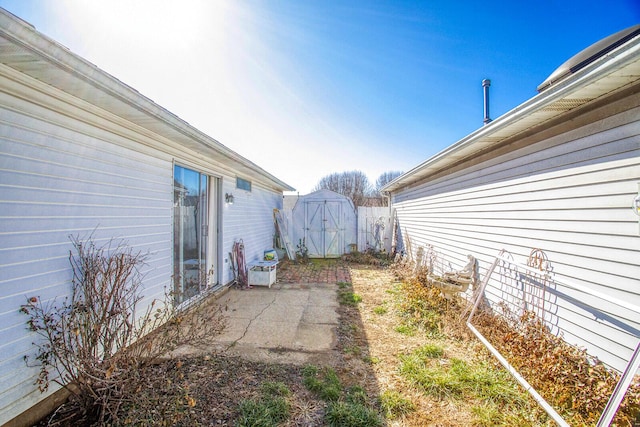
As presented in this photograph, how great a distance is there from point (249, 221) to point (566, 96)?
645cm

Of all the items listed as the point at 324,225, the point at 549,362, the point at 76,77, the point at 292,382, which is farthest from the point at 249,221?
the point at 549,362

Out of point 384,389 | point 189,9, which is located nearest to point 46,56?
point 189,9

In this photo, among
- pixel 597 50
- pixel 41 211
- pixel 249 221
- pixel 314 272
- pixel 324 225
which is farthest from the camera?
pixel 324 225

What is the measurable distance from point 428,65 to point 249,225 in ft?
19.0

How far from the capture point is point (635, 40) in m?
1.68

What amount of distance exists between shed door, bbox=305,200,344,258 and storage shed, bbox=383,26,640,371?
612 centimetres

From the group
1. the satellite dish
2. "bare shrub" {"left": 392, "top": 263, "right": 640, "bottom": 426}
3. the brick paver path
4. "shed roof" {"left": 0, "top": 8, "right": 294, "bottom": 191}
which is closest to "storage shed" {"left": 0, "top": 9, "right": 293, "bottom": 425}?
"shed roof" {"left": 0, "top": 8, "right": 294, "bottom": 191}

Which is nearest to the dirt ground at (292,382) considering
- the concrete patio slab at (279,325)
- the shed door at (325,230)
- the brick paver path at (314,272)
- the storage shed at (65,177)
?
the concrete patio slab at (279,325)

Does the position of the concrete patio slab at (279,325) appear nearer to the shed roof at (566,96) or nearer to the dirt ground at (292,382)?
the dirt ground at (292,382)

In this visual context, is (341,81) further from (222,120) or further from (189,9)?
(189,9)

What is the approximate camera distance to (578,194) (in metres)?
2.57

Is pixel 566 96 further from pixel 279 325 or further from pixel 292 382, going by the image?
pixel 279 325

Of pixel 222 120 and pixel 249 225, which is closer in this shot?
pixel 222 120

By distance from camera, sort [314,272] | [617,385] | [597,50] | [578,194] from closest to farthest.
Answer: [617,385] → [578,194] → [597,50] → [314,272]
